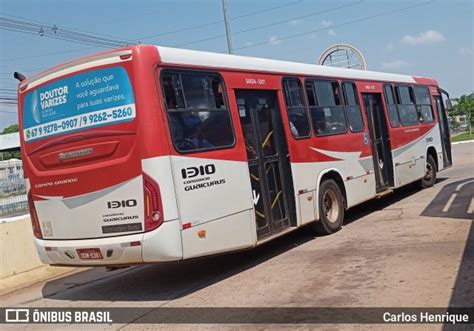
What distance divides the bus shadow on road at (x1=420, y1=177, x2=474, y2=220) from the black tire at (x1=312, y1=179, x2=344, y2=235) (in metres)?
1.73

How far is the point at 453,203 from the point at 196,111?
6784 millimetres

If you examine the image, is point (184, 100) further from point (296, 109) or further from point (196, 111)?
point (296, 109)

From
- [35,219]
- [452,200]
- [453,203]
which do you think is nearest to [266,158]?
[35,219]

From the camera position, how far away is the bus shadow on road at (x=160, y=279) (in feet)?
22.9

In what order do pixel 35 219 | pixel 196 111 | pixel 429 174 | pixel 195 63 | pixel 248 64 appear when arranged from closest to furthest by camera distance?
pixel 196 111 < pixel 195 63 < pixel 35 219 < pixel 248 64 < pixel 429 174

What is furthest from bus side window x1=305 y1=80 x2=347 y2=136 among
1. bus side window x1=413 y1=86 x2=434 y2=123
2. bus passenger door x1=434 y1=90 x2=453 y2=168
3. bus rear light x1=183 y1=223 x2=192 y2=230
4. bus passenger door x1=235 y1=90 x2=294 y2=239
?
bus passenger door x1=434 y1=90 x2=453 y2=168

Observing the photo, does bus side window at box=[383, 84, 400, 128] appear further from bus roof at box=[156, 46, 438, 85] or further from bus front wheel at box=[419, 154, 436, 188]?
bus front wheel at box=[419, 154, 436, 188]

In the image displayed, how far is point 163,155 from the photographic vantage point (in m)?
6.03

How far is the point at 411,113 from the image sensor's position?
13.5 meters

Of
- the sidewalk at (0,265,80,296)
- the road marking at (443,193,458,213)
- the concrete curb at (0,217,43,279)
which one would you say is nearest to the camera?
the sidewalk at (0,265,80,296)

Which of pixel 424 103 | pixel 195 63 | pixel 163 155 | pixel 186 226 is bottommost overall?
pixel 186 226

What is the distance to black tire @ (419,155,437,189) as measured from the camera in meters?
14.2

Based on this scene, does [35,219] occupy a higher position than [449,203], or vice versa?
[35,219]

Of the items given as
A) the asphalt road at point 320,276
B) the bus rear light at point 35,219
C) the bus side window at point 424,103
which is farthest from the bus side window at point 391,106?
the bus rear light at point 35,219
